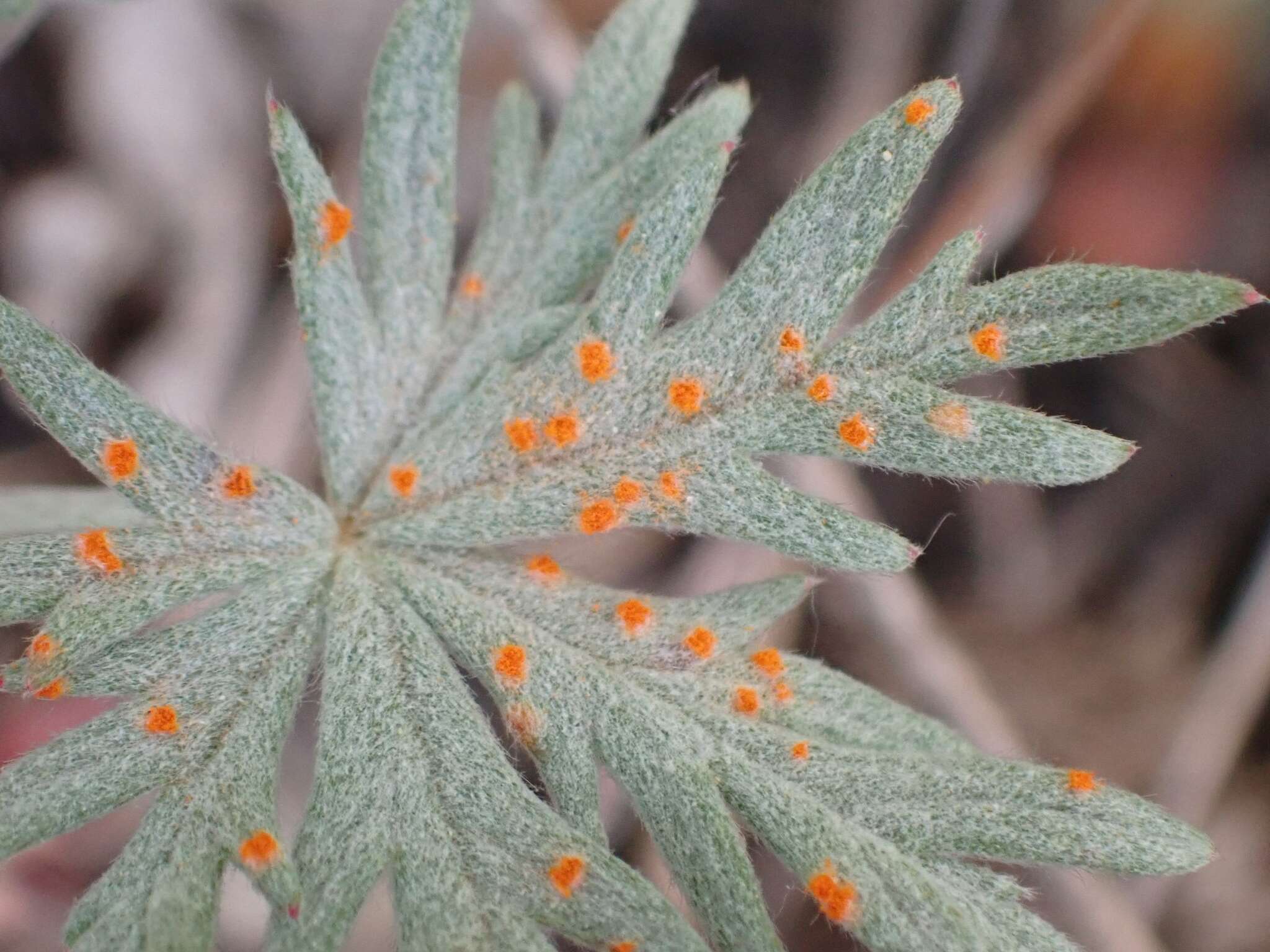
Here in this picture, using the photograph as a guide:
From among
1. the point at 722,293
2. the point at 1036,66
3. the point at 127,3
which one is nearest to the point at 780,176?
the point at 1036,66

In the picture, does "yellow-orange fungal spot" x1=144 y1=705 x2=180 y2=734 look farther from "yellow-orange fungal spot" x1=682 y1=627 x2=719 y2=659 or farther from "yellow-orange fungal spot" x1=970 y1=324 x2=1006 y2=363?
"yellow-orange fungal spot" x1=970 y1=324 x2=1006 y2=363

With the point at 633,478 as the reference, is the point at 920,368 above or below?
above

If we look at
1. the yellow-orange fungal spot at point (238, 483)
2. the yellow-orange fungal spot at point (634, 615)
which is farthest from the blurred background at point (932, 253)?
the yellow-orange fungal spot at point (238, 483)

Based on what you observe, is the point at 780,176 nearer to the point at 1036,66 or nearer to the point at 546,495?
the point at 1036,66

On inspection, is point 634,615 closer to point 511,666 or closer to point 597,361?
point 511,666

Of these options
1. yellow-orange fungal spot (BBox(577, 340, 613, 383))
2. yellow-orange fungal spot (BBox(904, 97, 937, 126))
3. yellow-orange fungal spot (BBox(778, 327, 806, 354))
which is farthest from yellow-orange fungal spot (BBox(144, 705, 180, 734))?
yellow-orange fungal spot (BBox(904, 97, 937, 126))

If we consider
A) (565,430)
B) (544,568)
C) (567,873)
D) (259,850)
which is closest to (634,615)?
(544,568)
